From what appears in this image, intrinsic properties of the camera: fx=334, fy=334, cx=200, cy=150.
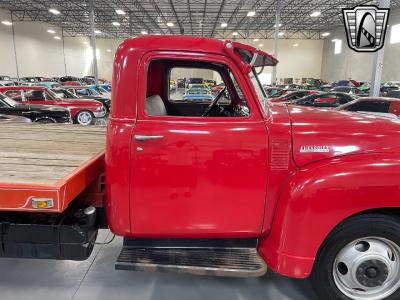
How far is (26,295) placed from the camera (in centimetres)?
280

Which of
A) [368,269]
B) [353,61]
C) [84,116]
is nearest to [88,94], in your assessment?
[84,116]

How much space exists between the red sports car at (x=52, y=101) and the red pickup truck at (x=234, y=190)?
985cm

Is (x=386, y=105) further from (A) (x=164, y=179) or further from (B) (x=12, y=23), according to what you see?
(B) (x=12, y=23)

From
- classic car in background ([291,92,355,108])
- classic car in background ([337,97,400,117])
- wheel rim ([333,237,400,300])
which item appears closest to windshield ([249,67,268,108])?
wheel rim ([333,237,400,300])

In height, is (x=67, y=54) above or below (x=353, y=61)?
above

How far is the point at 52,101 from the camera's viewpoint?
1144 cm

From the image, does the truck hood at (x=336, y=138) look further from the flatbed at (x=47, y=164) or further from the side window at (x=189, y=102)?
the flatbed at (x=47, y=164)

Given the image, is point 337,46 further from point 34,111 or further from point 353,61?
point 34,111

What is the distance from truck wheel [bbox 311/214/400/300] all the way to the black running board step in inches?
19.4

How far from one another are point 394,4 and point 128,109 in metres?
29.3

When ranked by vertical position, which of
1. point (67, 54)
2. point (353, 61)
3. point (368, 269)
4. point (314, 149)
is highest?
point (67, 54)

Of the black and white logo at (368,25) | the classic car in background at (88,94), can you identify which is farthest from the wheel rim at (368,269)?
the classic car in background at (88,94)

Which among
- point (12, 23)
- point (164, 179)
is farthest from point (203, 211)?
point (12, 23)

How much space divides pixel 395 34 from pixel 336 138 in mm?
28193
